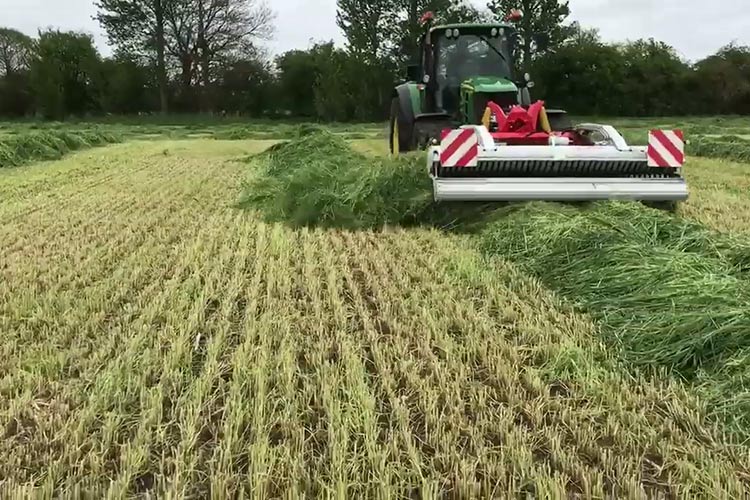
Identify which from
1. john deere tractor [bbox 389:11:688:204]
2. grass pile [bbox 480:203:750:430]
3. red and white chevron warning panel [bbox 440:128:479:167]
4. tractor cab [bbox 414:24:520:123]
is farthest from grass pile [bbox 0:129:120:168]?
grass pile [bbox 480:203:750:430]

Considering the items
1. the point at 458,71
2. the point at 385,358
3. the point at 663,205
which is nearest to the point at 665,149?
the point at 663,205

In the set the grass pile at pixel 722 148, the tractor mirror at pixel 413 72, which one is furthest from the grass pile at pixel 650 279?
the grass pile at pixel 722 148

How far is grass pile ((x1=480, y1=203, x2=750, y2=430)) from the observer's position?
122 inches

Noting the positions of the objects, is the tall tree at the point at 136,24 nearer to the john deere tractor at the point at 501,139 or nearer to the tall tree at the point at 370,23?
the tall tree at the point at 370,23

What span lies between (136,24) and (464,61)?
33949 millimetres

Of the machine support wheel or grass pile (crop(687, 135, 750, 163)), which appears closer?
the machine support wheel

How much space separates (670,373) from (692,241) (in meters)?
2.01

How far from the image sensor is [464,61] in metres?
8.77

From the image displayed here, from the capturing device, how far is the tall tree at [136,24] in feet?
125

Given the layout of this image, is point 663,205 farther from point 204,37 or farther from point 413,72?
point 204,37

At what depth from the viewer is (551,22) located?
112 feet

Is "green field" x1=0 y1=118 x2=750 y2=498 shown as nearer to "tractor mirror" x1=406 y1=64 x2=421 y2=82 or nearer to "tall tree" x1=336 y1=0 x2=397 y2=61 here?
"tractor mirror" x1=406 y1=64 x2=421 y2=82

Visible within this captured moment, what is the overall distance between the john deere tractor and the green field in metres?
0.36

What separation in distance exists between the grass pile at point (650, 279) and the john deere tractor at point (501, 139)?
13.2 inches
